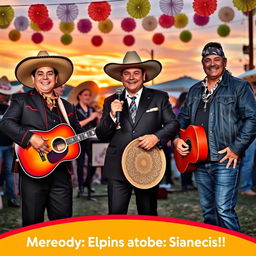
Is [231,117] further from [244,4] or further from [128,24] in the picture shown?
[128,24]

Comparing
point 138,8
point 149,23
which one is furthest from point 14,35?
point 138,8

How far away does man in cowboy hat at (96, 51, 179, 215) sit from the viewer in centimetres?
381

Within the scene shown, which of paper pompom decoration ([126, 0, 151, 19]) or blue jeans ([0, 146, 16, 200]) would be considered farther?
blue jeans ([0, 146, 16, 200])

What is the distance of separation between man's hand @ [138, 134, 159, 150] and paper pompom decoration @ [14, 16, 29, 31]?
6.33 m

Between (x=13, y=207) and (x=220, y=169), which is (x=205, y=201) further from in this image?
(x=13, y=207)

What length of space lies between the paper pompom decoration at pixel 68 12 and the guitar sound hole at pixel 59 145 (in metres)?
4.22

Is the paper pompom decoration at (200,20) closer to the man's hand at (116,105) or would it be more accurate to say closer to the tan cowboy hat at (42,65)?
the tan cowboy hat at (42,65)

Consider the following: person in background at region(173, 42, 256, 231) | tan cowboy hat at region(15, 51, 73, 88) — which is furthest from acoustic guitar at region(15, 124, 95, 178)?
person in background at region(173, 42, 256, 231)

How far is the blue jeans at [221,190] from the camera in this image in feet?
12.2

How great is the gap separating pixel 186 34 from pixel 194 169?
22.1 feet

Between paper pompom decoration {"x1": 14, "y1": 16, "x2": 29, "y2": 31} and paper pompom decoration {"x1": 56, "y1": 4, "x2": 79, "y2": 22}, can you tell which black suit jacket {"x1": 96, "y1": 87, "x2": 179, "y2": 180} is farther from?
paper pompom decoration {"x1": 14, "y1": 16, "x2": 29, "y2": 31}

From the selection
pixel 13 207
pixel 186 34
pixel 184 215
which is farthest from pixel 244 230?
pixel 186 34

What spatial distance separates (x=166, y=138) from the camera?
12.2 feet

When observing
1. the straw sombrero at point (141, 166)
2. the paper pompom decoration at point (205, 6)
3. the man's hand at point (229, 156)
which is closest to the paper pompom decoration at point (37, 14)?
the paper pompom decoration at point (205, 6)
